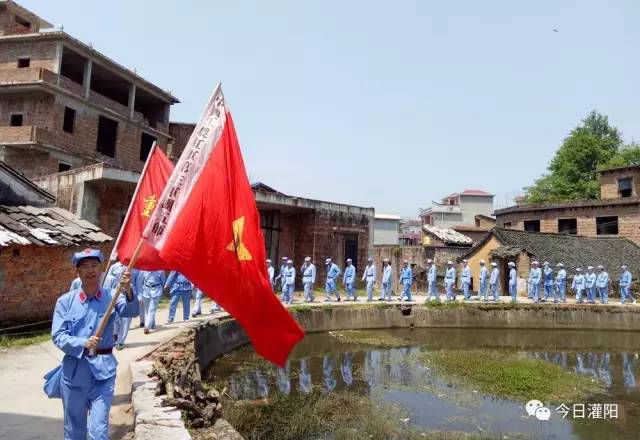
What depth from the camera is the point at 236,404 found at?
7375mm

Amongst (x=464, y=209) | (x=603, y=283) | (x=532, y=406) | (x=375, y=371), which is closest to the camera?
(x=532, y=406)

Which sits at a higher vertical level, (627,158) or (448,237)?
(627,158)

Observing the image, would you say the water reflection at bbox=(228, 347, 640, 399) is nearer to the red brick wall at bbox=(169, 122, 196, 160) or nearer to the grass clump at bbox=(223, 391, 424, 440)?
the grass clump at bbox=(223, 391, 424, 440)

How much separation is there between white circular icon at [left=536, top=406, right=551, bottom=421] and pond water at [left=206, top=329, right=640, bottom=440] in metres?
0.09

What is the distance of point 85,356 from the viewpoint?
343 cm

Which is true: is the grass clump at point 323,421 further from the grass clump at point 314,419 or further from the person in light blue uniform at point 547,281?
the person in light blue uniform at point 547,281

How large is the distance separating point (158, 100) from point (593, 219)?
95.2 feet

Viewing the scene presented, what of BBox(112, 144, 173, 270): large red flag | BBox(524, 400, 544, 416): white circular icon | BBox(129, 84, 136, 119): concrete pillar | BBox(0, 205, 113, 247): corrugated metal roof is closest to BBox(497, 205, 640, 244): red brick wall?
BBox(524, 400, 544, 416): white circular icon

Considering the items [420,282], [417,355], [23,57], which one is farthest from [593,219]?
[23,57]

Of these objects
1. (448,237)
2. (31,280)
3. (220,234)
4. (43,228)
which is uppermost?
(448,237)

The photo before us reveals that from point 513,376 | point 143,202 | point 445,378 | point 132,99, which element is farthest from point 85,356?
point 132,99

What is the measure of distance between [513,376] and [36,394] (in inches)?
360

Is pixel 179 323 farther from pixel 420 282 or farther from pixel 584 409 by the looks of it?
pixel 420 282

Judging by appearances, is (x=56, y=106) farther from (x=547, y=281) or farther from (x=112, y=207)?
(x=547, y=281)
